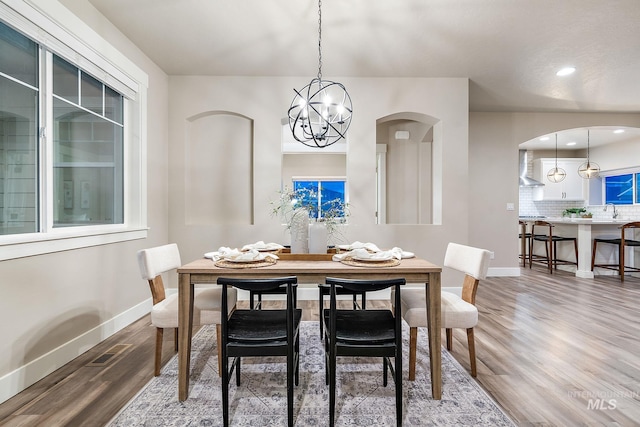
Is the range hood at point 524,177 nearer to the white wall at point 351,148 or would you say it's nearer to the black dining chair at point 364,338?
the white wall at point 351,148

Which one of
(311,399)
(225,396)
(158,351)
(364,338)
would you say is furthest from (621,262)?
(158,351)

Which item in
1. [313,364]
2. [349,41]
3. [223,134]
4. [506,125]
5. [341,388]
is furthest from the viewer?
[506,125]

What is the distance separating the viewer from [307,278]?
1741mm

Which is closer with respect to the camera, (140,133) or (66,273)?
(66,273)

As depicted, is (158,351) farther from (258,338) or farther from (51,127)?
(51,127)

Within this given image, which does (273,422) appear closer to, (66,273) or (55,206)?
(66,273)

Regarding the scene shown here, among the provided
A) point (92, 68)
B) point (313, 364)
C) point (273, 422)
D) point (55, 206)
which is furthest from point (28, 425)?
point (92, 68)

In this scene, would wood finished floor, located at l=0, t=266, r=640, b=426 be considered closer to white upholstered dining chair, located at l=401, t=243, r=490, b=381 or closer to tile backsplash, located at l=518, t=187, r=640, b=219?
white upholstered dining chair, located at l=401, t=243, r=490, b=381

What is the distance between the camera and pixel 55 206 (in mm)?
2227

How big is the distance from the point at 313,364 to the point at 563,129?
5.53 metres

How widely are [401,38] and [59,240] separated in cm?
319

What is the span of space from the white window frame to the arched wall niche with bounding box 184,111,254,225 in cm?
73

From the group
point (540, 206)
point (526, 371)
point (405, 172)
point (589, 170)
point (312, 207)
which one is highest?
point (589, 170)

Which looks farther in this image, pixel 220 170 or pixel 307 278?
pixel 220 170
